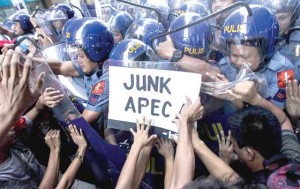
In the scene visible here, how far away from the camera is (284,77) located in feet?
7.30

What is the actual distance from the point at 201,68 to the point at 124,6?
4244 mm

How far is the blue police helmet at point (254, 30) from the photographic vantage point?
7.11 feet

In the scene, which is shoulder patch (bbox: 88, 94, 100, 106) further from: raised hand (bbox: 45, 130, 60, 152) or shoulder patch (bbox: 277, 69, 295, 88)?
shoulder patch (bbox: 277, 69, 295, 88)

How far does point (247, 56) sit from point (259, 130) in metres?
0.63

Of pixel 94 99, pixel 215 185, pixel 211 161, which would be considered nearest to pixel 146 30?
pixel 94 99

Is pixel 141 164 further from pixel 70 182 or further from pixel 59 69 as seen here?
pixel 59 69

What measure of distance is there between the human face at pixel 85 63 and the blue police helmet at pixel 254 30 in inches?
50.3

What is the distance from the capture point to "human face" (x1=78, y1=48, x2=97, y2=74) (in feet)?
9.24

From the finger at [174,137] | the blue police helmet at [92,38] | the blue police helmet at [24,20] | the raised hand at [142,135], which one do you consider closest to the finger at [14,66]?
the raised hand at [142,135]

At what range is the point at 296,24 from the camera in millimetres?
2973

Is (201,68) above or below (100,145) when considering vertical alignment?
above

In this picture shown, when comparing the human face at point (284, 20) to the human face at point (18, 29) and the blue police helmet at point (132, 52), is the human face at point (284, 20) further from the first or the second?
the human face at point (18, 29)

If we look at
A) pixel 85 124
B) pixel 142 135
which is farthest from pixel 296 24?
pixel 85 124

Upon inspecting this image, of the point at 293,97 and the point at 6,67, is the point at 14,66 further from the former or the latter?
the point at 293,97
